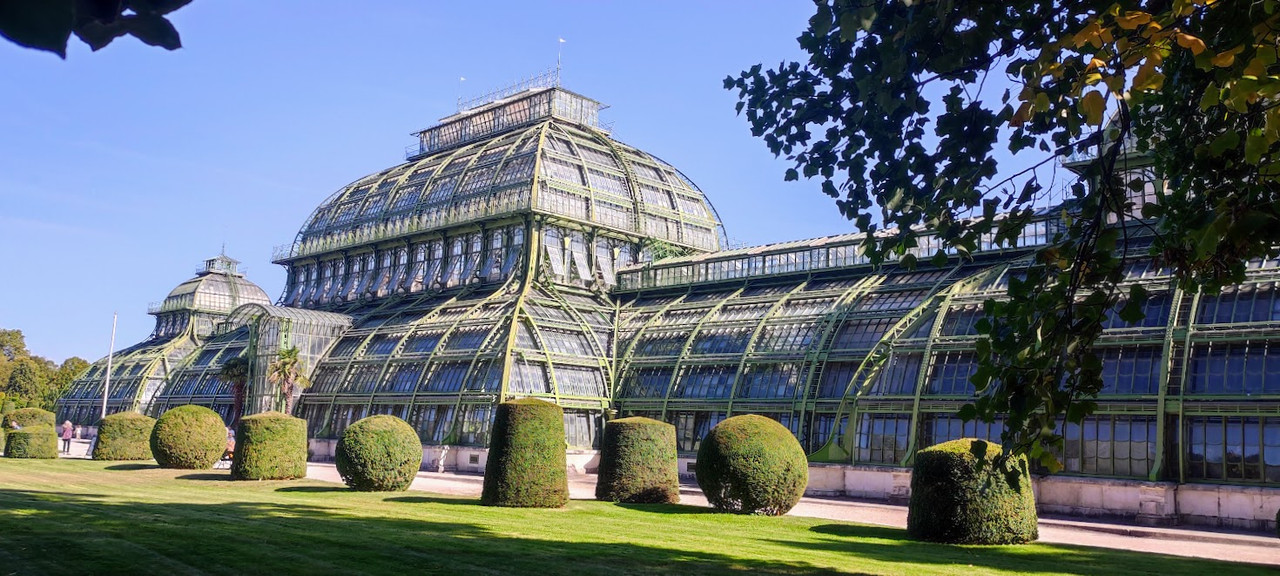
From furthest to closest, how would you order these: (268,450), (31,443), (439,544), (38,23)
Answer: (31,443) < (268,450) < (439,544) < (38,23)

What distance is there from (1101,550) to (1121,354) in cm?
1480

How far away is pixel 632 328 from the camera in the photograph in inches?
2286

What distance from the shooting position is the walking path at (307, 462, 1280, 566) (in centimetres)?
2417

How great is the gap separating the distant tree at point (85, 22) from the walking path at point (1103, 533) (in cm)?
2373

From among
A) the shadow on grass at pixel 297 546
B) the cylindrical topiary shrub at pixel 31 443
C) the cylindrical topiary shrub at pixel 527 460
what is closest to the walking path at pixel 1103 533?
the cylindrical topiary shrub at pixel 527 460

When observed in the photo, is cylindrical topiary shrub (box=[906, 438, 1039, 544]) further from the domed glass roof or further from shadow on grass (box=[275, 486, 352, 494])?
the domed glass roof

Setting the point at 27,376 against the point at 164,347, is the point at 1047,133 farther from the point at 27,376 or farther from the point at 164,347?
the point at 27,376

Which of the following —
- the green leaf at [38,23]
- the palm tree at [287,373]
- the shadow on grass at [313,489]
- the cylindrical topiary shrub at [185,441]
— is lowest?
the shadow on grass at [313,489]

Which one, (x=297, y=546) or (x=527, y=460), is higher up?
(x=527, y=460)

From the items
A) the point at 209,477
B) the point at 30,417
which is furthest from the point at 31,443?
the point at 209,477

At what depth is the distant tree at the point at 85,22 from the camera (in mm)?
3113

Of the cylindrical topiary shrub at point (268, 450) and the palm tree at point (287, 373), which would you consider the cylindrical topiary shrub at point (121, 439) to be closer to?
the palm tree at point (287, 373)

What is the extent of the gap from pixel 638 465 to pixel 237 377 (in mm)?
40352

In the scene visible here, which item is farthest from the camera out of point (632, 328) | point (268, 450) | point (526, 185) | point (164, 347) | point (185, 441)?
point (164, 347)
